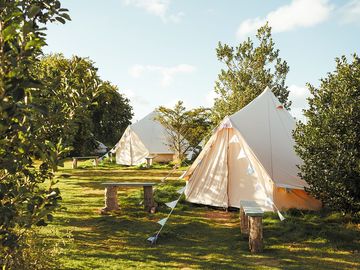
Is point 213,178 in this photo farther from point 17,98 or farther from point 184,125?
point 184,125

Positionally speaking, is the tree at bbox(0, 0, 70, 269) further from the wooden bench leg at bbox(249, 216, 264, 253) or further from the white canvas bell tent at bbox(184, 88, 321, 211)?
→ the white canvas bell tent at bbox(184, 88, 321, 211)

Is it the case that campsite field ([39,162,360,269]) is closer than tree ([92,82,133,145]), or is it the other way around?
campsite field ([39,162,360,269])

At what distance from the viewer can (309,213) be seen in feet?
32.3

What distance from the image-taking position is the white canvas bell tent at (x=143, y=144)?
85.1 feet

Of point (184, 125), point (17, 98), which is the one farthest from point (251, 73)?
point (17, 98)

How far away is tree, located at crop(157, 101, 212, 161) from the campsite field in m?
14.9

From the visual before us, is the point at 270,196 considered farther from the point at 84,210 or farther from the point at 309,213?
the point at 84,210

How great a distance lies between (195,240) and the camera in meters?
8.04

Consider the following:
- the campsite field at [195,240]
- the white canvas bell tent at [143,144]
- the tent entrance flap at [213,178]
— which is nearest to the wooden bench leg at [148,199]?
the campsite field at [195,240]

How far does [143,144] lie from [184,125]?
10.3 ft

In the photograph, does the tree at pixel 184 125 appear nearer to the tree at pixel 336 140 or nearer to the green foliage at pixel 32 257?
the tree at pixel 336 140

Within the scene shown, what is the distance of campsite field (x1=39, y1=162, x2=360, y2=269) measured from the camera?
659 cm

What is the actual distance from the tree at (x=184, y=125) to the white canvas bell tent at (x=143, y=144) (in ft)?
2.53

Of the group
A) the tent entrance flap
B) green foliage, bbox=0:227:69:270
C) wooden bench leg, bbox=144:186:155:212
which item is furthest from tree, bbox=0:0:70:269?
the tent entrance flap
